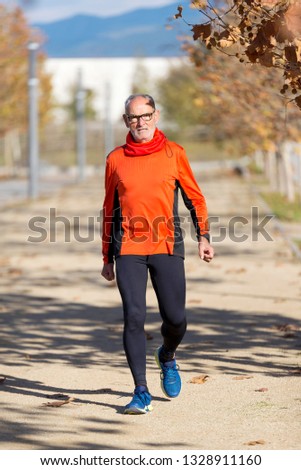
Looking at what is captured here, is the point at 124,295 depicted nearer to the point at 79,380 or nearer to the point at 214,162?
the point at 79,380

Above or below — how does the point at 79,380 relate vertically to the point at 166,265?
below

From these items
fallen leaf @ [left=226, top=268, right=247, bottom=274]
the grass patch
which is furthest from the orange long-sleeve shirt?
the grass patch

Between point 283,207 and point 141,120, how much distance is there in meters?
21.2

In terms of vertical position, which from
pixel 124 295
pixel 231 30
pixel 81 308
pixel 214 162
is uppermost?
pixel 231 30

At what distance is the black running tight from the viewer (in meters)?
7.45

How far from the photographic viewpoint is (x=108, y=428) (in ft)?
23.3

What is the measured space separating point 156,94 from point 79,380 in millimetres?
90001

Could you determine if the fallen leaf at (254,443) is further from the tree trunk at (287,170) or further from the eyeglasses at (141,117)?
the tree trunk at (287,170)

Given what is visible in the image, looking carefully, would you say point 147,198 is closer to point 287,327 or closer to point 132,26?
point 287,327

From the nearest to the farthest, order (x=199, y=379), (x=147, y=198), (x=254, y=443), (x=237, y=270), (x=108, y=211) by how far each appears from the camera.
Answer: (x=254, y=443) < (x=147, y=198) < (x=108, y=211) < (x=199, y=379) < (x=237, y=270)

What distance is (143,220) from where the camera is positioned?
7.46 m

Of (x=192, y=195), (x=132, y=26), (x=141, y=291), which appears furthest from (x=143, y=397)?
(x=132, y=26)

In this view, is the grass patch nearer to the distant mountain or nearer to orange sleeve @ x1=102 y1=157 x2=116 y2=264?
the distant mountain

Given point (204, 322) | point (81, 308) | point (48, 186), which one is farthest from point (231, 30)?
point (48, 186)
